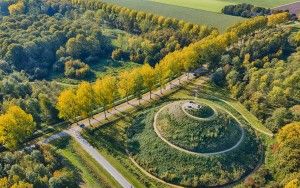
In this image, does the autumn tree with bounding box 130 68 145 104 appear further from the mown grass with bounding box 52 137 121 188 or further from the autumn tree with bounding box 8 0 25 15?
the autumn tree with bounding box 8 0 25 15

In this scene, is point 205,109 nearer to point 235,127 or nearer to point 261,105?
point 235,127

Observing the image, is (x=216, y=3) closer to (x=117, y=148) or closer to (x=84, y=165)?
(x=117, y=148)

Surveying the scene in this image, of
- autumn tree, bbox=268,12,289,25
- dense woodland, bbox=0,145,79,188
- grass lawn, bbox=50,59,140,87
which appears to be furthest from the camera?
autumn tree, bbox=268,12,289,25

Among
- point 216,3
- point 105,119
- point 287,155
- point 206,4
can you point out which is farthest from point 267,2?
point 105,119

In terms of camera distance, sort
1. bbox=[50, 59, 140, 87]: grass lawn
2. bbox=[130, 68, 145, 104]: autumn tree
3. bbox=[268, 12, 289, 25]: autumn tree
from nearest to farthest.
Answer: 1. bbox=[130, 68, 145, 104]: autumn tree
2. bbox=[50, 59, 140, 87]: grass lawn
3. bbox=[268, 12, 289, 25]: autumn tree

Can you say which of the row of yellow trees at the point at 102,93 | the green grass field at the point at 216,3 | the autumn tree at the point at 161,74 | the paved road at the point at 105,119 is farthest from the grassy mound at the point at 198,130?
the green grass field at the point at 216,3

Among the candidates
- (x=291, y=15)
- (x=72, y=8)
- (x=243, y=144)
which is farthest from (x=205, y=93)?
(x=72, y=8)

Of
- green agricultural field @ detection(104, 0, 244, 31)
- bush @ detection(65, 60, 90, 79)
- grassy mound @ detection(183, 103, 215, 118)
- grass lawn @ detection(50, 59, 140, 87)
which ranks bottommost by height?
grass lawn @ detection(50, 59, 140, 87)

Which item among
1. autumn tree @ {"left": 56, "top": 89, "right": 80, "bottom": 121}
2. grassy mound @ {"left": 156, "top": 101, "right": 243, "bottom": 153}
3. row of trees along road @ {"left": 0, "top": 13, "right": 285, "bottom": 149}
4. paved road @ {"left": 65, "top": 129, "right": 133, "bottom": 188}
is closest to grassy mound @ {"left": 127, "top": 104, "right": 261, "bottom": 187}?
grassy mound @ {"left": 156, "top": 101, "right": 243, "bottom": 153}
